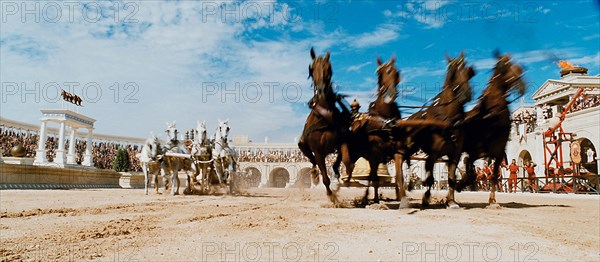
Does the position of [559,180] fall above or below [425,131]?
below

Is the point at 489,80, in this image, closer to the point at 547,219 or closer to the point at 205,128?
the point at 547,219

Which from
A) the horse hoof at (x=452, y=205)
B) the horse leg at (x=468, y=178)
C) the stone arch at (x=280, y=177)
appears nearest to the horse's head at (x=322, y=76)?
the horse hoof at (x=452, y=205)

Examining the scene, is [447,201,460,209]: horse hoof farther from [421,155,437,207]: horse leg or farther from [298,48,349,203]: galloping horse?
[298,48,349,203]: galloping horse

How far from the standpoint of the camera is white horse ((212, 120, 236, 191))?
62.0ft

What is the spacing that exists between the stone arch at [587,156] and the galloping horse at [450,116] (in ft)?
75.9

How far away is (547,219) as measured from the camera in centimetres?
784

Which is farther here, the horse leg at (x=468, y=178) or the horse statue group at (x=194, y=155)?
the horse statue group at (x=194, y=155)

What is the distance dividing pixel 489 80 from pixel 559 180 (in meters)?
18.7

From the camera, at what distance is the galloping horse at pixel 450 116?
31.8ft

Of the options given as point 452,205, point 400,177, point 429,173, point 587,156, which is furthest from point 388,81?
point 587,156

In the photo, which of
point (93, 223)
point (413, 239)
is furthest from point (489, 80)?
point (93, 223)

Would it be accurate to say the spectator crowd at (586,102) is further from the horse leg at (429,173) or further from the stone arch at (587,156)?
the horse leg at (429,173)

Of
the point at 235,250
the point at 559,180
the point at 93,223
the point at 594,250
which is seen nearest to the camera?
the point at 235,250

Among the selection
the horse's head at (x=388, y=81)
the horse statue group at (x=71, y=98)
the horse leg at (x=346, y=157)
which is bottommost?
the horse leg at (x=346, y=157)
